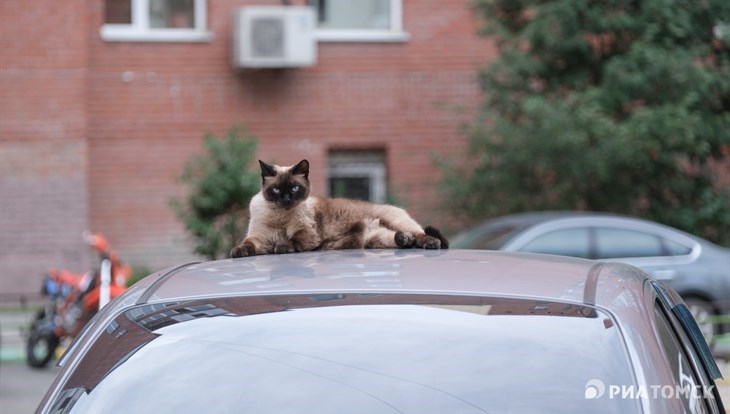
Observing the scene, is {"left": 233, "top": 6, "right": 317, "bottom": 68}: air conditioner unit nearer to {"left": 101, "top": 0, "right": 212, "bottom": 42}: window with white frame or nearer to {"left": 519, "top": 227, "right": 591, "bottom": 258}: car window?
{"left": 101, "top": 0, "right": 212, "bottom": 42}: window with white frame

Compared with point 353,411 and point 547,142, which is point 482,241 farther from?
point 353,411

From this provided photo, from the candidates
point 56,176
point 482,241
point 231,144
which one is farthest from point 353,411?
point 56,176

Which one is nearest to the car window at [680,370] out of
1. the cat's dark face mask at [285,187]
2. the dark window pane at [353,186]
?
the cat's dark face mask at [285,187]

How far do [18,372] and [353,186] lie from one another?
6.99 meters

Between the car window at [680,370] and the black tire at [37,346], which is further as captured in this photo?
the black tire at [37,346]

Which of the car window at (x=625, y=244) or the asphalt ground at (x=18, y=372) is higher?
the car window at (x=625, y=244)

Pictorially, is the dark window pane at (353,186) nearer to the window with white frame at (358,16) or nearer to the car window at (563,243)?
the window with white frame at (358,16)

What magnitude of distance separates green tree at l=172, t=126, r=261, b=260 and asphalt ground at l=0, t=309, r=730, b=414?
223 centimetres

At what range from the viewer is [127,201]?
16.7m

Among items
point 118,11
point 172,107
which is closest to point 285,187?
point 172,107

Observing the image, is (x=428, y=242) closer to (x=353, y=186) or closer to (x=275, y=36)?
(x=275, y=36)

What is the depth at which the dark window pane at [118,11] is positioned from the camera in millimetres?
16719

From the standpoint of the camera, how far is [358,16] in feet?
57.2

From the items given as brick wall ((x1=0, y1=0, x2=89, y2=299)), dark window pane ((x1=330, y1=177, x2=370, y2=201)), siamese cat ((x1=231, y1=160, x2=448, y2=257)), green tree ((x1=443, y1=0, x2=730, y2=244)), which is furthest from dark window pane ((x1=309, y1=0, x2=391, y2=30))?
siamese cat ((x1=231, y1=160, x2=448, y2=257))
